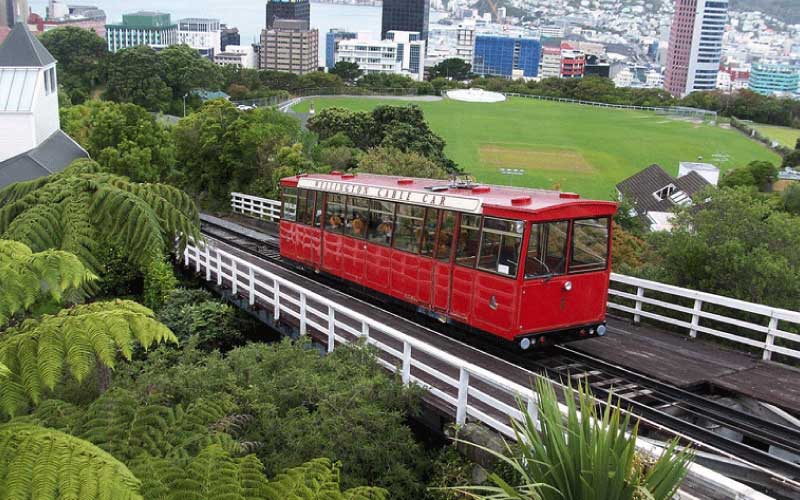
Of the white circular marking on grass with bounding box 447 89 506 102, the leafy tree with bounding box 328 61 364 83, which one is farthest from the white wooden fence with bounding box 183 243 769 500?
the leafy tree with bounding box 328 61 364 83

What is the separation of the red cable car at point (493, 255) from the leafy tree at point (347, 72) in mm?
139169

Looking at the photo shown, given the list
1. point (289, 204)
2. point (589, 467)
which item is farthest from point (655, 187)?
point (589, 467)

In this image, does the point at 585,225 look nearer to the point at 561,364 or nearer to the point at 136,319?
the point at 561,364

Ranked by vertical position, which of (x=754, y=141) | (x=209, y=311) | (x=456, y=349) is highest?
(x=456, y=349)

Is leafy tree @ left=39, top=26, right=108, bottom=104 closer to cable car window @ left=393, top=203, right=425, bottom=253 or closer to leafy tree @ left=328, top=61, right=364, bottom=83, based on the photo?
leafy tree @ left=328, top=61, right=364, bottom=83

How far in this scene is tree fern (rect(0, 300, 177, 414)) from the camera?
Answer: 633 centimetres

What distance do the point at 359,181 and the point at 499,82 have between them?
14962 centimetres

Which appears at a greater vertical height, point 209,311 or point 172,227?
point 172,227

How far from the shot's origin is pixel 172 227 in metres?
11.7

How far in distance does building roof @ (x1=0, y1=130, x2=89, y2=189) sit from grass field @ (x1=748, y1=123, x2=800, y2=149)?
355 ft

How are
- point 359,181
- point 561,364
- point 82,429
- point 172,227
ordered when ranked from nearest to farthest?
point 82,429 → point 172,227 → point 561,364 → point 359,181

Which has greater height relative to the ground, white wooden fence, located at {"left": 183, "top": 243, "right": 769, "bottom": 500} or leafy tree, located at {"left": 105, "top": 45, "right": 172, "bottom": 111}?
white wooden fence, located at {"left": 183, "top": 243, "right": 769, "bottom": 500}

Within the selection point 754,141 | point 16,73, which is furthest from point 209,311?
point 754,141

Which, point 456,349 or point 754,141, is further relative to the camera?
point 754,141
